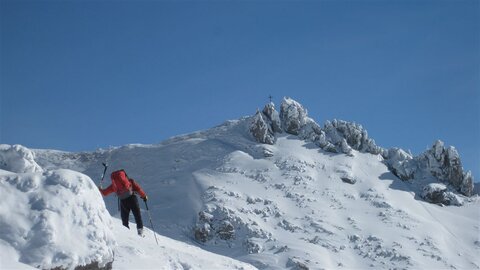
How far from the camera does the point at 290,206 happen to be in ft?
150

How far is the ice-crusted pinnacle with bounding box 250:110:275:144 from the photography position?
185ft

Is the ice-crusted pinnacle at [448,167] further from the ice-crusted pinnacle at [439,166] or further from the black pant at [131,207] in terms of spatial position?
the black pant at [131,207]

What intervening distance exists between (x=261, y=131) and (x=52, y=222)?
4708 cm

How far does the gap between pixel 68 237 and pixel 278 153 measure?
1753 inches

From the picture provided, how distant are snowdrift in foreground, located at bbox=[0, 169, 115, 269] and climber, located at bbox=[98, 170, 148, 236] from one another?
3.22 m

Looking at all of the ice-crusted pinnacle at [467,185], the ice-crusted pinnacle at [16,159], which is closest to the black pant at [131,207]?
the ice-crusted pinnacle at [16,159]

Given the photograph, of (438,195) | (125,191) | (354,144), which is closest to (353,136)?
(354,144)

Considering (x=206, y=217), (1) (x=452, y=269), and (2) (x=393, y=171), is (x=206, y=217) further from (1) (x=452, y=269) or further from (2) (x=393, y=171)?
(2) (x=393, y=171)

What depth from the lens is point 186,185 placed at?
48062 millimetres

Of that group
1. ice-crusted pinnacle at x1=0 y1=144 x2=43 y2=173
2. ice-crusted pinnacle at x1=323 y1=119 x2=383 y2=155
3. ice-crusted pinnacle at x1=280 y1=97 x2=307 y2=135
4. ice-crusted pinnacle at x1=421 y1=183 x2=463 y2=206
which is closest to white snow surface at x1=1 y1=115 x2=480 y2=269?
ice-crusted pinnacle at x1=421 y1=183 x2=463 y2=206

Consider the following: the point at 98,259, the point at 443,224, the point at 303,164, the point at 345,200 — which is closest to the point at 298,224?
the point at 345,200

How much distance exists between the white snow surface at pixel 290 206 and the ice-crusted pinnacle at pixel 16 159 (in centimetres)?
2602

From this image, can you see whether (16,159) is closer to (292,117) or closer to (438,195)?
(438,195)

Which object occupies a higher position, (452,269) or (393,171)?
(393,171)
